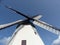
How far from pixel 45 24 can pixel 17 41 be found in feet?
19.0

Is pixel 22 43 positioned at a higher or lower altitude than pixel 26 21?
lower

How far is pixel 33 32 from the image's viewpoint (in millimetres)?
30609

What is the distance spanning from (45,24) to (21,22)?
4.18 m

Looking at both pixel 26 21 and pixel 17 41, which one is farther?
pixel 26 21

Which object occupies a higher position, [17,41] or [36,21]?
[36,21]

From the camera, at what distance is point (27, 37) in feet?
98.8

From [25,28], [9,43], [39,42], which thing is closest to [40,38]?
[39,42]

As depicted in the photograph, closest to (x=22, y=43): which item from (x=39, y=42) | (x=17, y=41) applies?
(x=17, y=41)

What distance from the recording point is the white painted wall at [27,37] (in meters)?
29.8

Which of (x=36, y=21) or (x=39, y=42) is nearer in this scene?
(x=39, y=42)

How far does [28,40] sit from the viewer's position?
30.0 m

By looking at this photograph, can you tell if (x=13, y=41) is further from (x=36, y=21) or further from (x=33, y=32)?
(x=36, y=21)

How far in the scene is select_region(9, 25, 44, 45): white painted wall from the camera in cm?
2981

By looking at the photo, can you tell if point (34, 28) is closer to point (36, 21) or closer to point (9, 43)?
point (36, 21)
